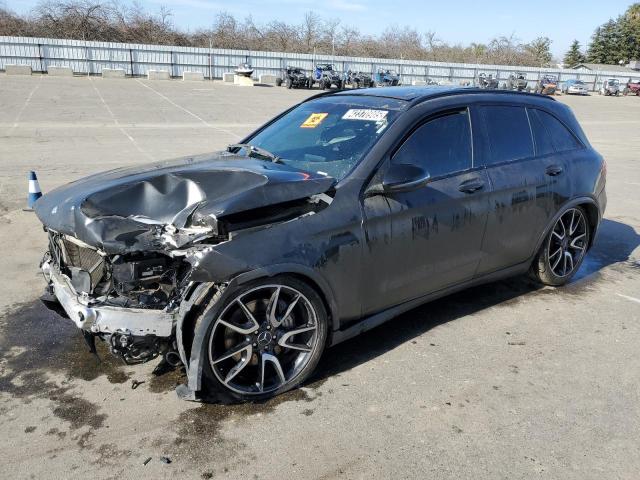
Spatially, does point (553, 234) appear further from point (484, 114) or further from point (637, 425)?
point (637, 425)

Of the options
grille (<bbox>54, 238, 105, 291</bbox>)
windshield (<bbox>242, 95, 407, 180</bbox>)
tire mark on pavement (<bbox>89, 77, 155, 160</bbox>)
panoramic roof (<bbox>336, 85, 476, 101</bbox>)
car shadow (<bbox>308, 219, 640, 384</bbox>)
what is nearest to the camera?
grille (<bbox>54, 238, 105, 291</bbox>)

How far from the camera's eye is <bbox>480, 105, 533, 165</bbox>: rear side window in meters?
4.26

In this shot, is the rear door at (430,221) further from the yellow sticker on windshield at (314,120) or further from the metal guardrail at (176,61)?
the metal guardrail at (176,61)

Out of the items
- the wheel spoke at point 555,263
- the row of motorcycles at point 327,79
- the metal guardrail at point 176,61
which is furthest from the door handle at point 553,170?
the metal guardrail at point 176,61

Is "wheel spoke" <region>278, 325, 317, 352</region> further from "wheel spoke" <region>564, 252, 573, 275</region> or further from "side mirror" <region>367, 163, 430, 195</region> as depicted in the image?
"wheel spoke" <region>564, 252, 573, 275</region>

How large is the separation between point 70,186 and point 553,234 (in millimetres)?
4024

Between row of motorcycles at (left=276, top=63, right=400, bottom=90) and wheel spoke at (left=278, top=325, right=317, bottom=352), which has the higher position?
row of motorcycles at (left=276, top=63, right=400, bottom=90)

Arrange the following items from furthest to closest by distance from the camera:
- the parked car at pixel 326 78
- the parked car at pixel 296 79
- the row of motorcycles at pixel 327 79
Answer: the parked car at pixel 326 78 → the row of motorcycles at pixel 327 79 → the parked car at pixel 296 79

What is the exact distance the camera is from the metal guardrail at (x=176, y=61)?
134ft

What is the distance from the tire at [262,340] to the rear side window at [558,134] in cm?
291

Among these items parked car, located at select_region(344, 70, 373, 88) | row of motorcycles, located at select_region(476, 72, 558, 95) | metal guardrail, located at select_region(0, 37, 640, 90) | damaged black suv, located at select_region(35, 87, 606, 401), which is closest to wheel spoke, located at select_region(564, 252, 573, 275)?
damaged black suv, located at select_region(35, 87, 606, 401)

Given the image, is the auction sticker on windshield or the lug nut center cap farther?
the auction sticker on windshield

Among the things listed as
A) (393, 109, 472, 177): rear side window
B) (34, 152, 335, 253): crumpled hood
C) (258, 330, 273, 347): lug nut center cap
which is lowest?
(258, 330, 273, 347): lug nut center cap

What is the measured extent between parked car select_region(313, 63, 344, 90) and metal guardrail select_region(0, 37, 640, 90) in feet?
24.5
